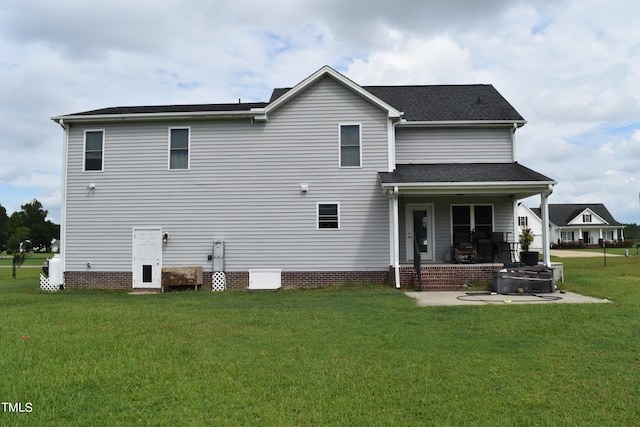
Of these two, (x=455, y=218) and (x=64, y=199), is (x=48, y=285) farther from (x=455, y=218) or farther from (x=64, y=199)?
(x=455, y=218)

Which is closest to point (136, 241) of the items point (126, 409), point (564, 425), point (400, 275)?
point (400, 275)

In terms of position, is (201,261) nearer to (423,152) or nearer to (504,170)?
(423,152)

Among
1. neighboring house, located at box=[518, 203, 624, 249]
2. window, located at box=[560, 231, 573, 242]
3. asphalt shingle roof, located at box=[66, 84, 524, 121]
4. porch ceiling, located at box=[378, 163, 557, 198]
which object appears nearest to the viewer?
porch ceiling, located at box=[378, 163, 557, 198]

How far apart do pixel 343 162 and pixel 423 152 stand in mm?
3160

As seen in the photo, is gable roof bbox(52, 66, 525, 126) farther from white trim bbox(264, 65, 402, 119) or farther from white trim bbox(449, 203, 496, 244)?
white trim bbox(449, 203, 496, 244)

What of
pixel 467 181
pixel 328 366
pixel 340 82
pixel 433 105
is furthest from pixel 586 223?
pixel 328 366

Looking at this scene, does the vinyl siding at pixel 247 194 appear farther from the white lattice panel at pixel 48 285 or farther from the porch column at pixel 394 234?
the white lattice panel at pixel 48 285

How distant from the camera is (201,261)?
15133mm

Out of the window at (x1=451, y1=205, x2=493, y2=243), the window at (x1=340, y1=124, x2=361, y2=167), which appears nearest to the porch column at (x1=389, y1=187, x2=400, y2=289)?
the window at (x1=340, y1=124, x2=361, y2=167)

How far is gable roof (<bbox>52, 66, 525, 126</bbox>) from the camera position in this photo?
1497 cm

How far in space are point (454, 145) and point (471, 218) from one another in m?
2.66

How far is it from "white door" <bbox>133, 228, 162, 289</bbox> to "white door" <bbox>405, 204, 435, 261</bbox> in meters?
8.46

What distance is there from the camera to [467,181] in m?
13.7

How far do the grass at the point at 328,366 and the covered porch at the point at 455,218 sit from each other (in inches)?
162
